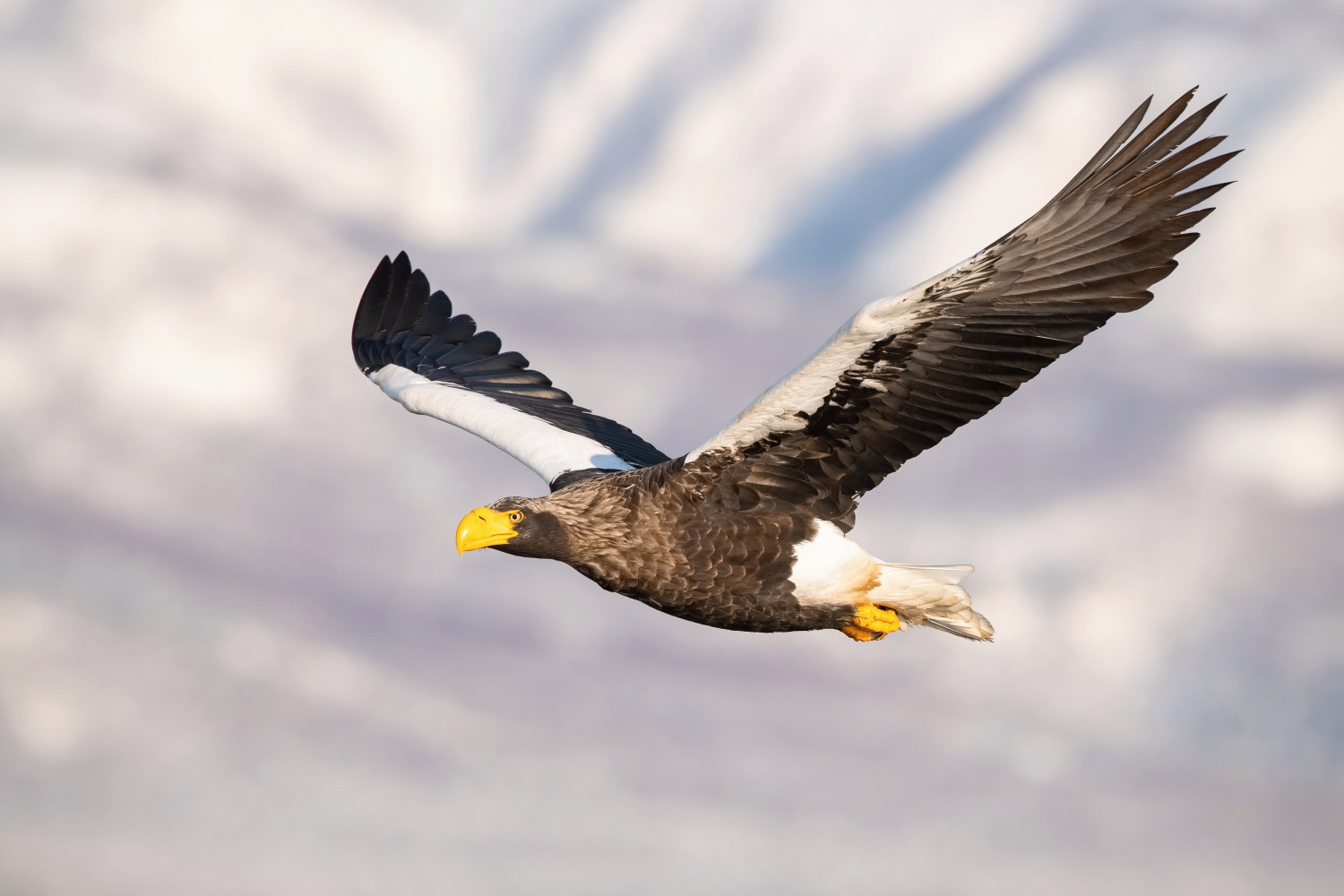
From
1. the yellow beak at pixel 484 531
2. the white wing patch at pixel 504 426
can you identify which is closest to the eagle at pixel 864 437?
the yellow beak at pixel 484 531

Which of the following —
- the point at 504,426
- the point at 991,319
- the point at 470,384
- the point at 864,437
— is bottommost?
the point at 864,437

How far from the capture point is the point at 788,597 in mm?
8883

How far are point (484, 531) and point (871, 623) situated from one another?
269cm

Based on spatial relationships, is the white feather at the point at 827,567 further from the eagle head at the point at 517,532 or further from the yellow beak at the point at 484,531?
the yellow beak at the point at 484,531

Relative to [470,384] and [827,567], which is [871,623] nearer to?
[827,567]

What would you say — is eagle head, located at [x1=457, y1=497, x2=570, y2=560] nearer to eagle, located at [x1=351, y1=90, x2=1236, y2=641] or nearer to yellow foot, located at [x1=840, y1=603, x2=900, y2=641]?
eagle, located at [x1=351, y1=90, x2=1236, y2=641]

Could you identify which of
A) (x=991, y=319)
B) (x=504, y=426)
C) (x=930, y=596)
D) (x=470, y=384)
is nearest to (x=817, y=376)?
(x=991, y=319)

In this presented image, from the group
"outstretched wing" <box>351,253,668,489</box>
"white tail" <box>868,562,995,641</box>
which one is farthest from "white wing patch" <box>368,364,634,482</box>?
"white tail" <box>868,562,995,641</box>

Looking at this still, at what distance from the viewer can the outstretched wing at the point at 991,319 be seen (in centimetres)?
747

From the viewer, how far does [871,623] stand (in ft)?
30.5

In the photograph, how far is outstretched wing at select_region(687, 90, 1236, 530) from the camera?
7.47 meters

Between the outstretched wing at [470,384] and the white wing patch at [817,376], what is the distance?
2.32 meters

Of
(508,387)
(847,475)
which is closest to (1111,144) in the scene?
(847,475)

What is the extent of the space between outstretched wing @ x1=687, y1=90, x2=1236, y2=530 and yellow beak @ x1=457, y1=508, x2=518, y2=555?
130cm
